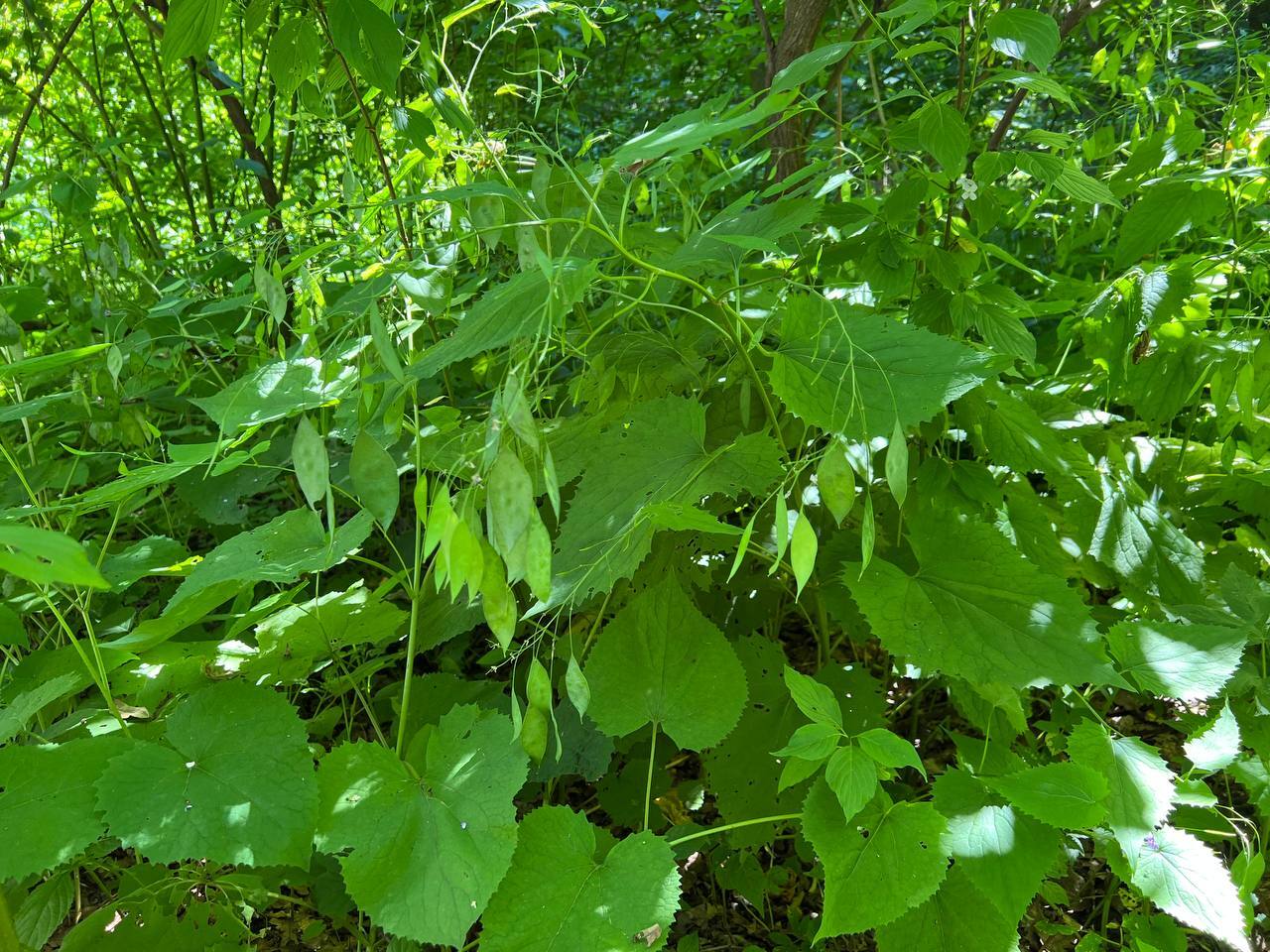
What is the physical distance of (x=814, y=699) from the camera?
89cm

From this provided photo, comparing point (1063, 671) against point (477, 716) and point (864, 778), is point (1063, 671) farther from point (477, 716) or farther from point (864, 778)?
point (477, 716)

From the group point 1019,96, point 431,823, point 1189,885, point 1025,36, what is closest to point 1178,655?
point 1189,885

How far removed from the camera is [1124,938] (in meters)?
1.20

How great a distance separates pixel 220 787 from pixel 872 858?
64cm

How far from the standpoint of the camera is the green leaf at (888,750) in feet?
2.72

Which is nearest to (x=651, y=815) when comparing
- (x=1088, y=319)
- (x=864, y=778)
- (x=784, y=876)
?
(x=784, y=876)

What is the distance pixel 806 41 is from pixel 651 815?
4.26 ft

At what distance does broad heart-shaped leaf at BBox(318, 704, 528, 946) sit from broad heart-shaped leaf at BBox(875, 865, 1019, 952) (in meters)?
0.40

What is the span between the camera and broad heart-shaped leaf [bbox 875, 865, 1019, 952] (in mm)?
871

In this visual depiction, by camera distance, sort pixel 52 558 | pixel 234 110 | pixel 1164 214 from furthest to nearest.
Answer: pixel 234 110
pixel 1164 214
pixel 52 558

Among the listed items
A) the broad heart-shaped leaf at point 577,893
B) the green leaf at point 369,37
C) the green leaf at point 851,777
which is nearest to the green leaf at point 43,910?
the broad heart-shaped leaf at point 577,893

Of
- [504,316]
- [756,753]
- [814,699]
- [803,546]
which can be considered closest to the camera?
[803,546]

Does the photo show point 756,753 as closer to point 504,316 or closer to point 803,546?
point 803,546

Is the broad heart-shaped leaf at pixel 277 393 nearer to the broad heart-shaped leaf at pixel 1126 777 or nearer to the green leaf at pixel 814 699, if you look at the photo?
the green leaf at pixel 814 699
